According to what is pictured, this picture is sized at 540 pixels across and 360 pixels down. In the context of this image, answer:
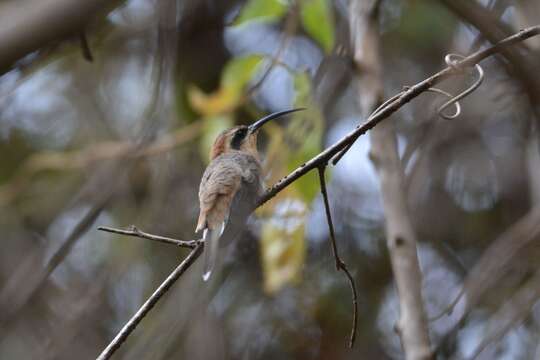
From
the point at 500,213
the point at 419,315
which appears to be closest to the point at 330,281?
the point at 500,213

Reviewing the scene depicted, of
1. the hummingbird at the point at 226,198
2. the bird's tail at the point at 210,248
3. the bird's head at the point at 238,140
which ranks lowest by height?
the bird's head at the point at 238,140

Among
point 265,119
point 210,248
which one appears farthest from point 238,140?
point 210,248

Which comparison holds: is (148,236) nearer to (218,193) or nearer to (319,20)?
(218,193)

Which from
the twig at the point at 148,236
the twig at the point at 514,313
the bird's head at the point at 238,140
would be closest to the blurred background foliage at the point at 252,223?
the bird's head at the point at 238,140

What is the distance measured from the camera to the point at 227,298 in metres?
5.05

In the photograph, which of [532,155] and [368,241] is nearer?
[532,155]

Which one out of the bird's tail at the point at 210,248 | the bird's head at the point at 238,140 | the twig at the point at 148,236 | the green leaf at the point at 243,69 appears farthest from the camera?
the bird's head at the point at 238,140

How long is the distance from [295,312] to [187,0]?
7.03 feet

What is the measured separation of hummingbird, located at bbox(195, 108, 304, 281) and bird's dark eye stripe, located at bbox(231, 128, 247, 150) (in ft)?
1.07

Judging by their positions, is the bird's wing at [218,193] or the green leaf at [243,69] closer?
the bird's wing at [218,193]

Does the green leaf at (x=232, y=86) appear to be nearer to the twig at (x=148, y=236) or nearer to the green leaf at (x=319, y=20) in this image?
the green leaf at (x=319, y=20)

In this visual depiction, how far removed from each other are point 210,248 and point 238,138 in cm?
155

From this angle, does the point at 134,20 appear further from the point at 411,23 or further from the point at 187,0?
the point at 411,23

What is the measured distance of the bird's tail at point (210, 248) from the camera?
240cm
